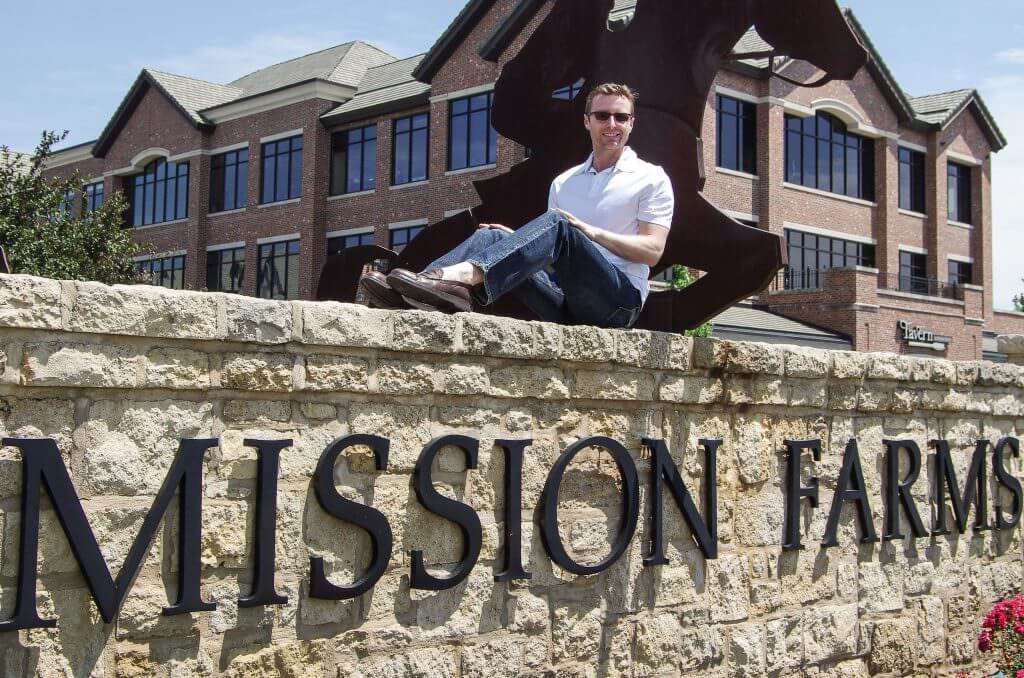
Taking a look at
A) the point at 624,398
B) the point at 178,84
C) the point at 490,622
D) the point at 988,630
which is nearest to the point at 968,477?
the point at 988,630

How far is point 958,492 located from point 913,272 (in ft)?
105

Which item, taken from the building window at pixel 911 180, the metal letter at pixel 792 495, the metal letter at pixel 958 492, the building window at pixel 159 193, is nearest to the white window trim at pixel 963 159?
the building window at pixel 911 180

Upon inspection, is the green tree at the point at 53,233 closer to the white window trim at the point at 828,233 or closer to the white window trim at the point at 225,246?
the white window trim at the point at 225,246

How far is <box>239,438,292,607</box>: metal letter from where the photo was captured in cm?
448

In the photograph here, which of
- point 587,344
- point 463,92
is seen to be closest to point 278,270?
point 463,92

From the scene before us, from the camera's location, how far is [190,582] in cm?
427

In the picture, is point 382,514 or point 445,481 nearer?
point 382,514

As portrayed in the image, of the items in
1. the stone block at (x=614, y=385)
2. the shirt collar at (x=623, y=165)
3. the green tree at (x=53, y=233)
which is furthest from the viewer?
the green tree at (x=53, y=233)

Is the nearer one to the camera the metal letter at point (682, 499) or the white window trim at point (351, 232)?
the metal letter at point (682, 499)

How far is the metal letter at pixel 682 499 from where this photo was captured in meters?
5.96

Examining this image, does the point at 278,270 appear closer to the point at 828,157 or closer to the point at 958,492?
the point at 828,157

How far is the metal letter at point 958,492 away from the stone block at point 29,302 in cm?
593

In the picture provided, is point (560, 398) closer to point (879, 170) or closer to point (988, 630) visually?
point (988, 630)

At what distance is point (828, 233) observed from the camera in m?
34.9
